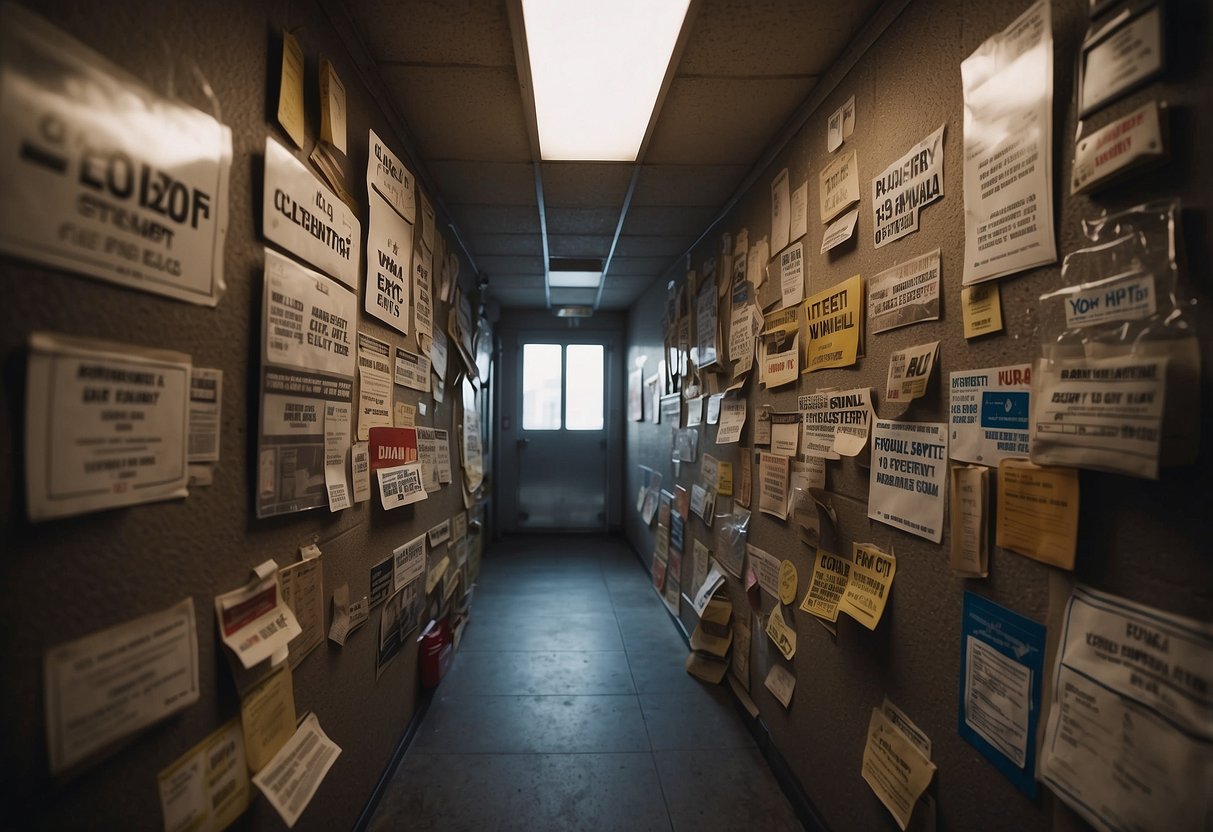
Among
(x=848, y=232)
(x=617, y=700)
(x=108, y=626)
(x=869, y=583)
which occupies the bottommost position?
(x=617, y=700)

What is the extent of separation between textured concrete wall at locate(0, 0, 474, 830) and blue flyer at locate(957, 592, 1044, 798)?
1266mm

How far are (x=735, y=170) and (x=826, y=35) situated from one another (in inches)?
27.8

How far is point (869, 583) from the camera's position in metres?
1.15

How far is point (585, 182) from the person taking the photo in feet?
6.67

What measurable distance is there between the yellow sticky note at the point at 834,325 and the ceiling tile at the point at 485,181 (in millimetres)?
1234

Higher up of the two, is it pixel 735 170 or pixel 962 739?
pixel 735 170

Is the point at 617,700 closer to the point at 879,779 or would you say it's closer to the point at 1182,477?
the point at 879,779

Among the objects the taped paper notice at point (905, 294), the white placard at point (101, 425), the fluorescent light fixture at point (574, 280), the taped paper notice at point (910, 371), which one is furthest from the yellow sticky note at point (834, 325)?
the fluorescent light fixture at point (574, 280)

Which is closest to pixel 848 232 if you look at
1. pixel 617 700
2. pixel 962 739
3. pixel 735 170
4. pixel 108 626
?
pixel 735 170

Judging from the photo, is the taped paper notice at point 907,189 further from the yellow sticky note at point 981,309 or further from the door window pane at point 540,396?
the door window pane at point 540,396

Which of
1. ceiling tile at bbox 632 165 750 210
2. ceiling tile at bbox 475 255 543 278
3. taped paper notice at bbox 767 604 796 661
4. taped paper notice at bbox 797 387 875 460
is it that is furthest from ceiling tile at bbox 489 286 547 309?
taped paper notice at bbox 767 604 796 661

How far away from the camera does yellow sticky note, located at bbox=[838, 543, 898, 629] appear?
110 cm

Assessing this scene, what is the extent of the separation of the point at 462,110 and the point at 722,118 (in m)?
0.82

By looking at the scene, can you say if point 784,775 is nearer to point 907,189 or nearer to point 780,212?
point 907,189
